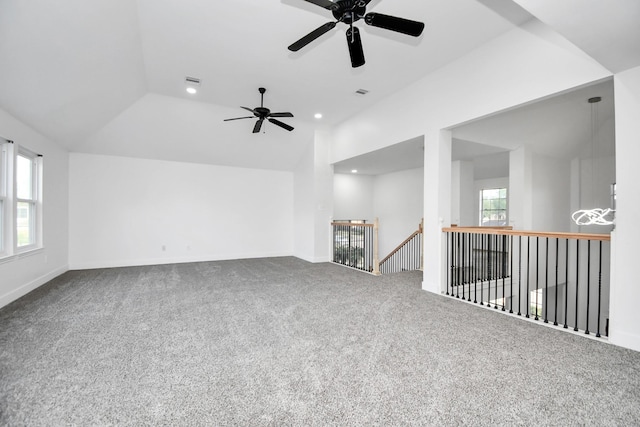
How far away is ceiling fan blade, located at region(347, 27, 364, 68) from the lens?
2.57m

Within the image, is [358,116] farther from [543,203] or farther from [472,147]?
[543,203]

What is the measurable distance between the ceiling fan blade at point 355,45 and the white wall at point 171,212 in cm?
535

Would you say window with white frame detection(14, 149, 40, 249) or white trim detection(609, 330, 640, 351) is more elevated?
window with white frame detection(14, 149, 40, 249)

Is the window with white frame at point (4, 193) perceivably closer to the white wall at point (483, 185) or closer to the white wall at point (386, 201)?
the white wall at point (386, 201)

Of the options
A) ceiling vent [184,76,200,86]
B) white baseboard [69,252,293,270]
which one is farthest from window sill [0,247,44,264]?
ceiling vent [184,76,200,86]

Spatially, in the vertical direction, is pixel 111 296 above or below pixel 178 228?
below

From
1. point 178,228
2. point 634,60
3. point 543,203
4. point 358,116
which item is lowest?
point 178,228

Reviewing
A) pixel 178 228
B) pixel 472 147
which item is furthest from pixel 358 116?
pixel 178 228

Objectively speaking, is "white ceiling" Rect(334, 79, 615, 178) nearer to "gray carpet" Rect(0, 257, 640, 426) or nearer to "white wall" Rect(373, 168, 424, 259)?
"white wall" Rect(373, 168, 424, 259)

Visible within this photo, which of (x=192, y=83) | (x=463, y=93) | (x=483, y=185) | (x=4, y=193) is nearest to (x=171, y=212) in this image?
(x=4, y=193)

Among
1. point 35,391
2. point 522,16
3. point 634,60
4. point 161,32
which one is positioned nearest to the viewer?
point 35,391

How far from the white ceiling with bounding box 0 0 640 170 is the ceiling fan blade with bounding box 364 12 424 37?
0.74 meters

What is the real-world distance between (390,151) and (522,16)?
3.01m

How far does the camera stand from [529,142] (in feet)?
18.2
